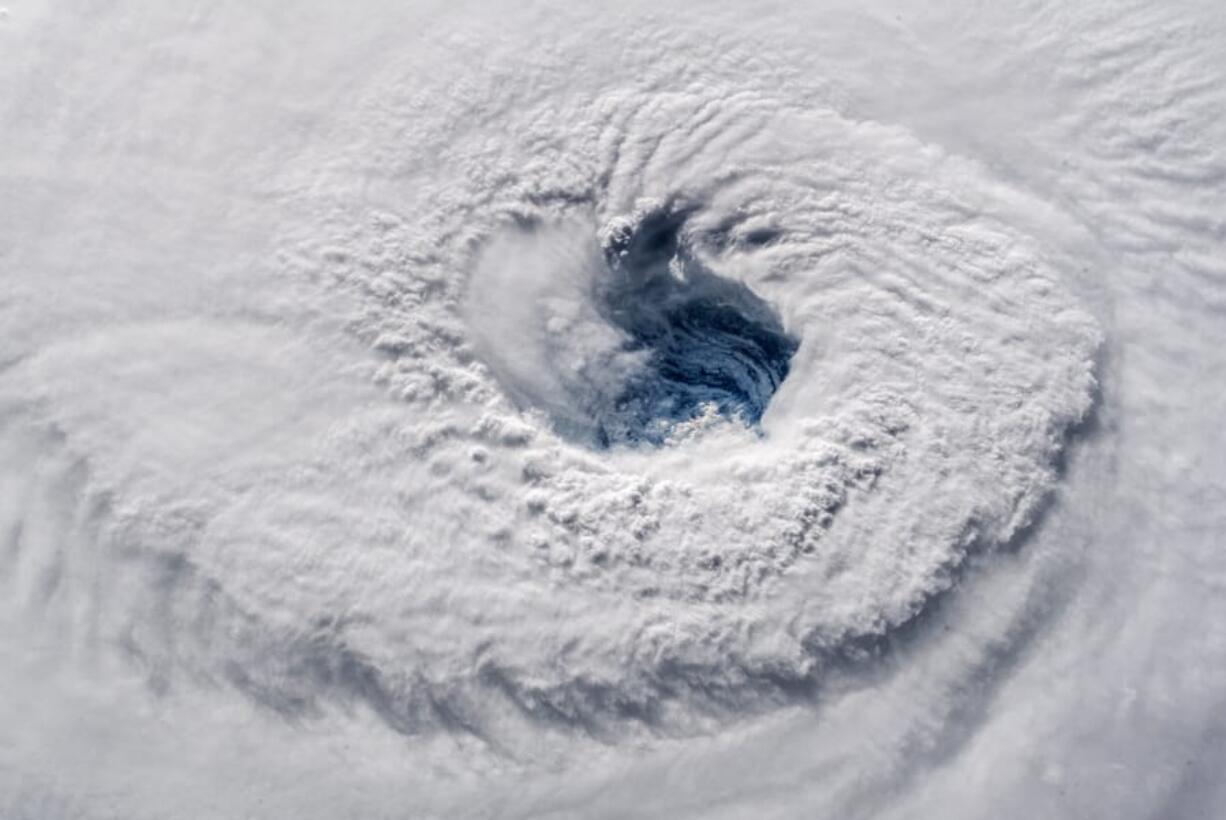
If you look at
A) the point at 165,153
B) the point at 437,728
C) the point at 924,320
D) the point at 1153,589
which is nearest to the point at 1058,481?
the point at 1153,589

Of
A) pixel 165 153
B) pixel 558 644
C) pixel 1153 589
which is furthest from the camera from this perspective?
pixel 165 153

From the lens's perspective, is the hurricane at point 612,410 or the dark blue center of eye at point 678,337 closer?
the hurricane at point 612,410

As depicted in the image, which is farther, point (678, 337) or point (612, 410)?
point (678, 337)

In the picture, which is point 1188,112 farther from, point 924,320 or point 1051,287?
point 924,320

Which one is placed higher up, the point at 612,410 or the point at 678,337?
the point at 678,337

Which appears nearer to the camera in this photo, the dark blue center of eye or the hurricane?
the hurricane
